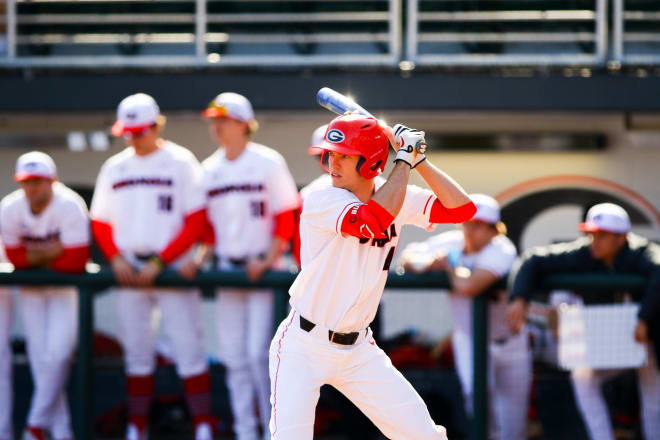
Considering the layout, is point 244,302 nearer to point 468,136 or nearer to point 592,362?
point 592,362

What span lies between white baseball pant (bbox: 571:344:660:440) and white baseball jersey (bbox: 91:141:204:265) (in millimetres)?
2107

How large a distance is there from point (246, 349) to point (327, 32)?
155 inches

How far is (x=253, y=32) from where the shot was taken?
8523 mm

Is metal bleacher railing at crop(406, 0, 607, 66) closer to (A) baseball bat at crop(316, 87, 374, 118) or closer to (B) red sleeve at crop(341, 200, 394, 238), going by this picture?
(A) baseball bat at crop(316, 87, 374, 118)

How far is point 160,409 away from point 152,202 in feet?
3.73

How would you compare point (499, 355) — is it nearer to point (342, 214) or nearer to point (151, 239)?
point (342, 214)

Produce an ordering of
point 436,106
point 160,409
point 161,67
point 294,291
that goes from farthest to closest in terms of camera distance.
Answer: point 161,67 < point 436,106 < point 160,409 < point 294,291

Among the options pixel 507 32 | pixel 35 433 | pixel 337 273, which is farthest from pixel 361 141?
pixel 507 32

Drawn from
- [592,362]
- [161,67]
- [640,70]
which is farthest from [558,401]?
[161,67]

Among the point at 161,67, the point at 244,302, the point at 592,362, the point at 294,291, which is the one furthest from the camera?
the point at 161,67

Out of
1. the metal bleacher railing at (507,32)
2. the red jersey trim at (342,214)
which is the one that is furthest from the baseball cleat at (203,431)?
the metal bleacher railing at (507,32)

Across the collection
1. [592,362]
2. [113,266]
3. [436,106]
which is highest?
[436,106]

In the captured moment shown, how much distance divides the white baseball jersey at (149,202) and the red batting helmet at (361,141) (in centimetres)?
186

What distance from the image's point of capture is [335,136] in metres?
3.68
